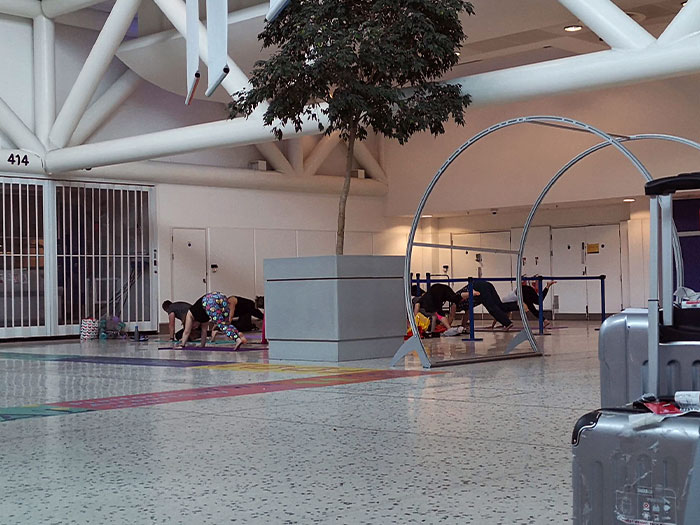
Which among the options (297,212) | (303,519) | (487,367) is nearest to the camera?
(303,519)

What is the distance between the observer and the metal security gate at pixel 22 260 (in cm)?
1909

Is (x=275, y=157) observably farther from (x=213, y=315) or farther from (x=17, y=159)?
(x=213, y=315)

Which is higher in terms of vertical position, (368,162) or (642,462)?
(368,162)

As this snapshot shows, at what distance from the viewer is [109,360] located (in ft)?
42.8

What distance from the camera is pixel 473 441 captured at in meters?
5.23

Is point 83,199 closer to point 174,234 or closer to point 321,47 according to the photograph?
point 174,234

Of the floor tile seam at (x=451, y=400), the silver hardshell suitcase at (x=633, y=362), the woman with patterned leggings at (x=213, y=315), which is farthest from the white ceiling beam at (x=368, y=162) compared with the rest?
the silver hardshell suitcase at (x=633, y=362)

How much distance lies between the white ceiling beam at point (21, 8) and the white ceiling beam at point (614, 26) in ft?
40.0

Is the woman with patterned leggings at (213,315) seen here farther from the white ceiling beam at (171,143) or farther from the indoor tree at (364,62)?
the indoor tree at (364,62)

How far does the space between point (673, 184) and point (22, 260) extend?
18.1 meters

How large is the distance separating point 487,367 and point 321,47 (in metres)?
4.09

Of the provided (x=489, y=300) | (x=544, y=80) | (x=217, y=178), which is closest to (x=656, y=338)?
(x=544, y=80)

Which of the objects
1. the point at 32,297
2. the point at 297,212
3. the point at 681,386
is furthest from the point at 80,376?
the point at 297,212

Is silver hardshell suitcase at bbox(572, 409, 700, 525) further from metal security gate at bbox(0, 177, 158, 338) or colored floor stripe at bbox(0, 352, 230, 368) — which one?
metal security gate at bbox(0, 177, 158, 338)
